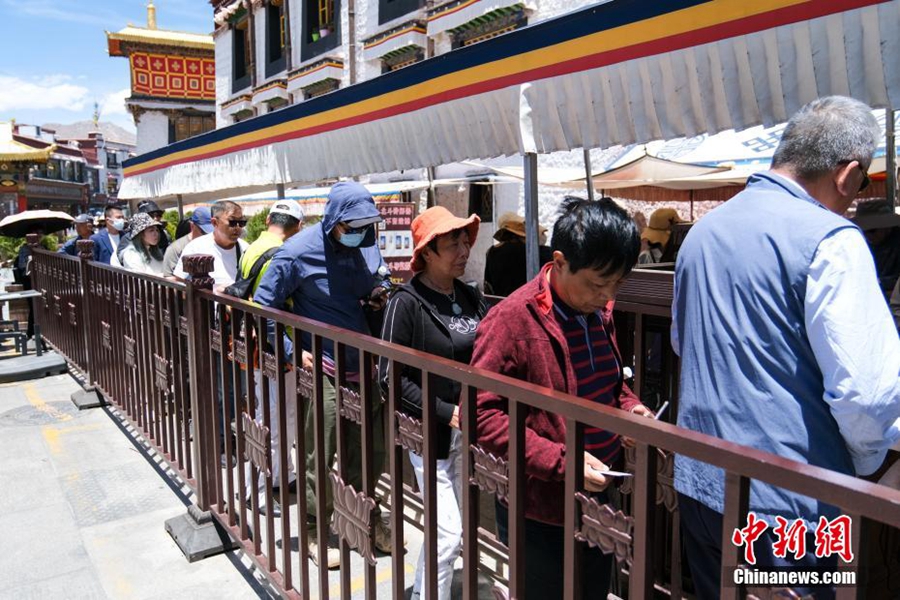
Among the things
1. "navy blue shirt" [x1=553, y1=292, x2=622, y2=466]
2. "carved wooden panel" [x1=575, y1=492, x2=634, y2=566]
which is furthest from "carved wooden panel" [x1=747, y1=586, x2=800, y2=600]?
"navy blue shirt" [x1=553, y1=292, x2=622, y2=466]

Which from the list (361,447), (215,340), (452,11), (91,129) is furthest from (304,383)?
(91,129)

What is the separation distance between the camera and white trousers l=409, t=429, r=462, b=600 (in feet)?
8.30

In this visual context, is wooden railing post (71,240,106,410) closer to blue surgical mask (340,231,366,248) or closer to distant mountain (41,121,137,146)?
blue surgical mask (340,231,366,248)

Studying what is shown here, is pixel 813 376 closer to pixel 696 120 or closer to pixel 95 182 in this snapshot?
pixel 696 120

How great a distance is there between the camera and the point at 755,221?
166cm

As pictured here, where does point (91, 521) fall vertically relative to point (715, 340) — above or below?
below

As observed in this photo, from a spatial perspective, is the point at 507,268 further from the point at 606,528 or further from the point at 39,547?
the point at 606,528

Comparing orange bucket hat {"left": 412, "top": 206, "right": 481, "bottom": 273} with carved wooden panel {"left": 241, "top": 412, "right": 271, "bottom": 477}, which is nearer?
orange bucket hat {"left": 412, "top": 206, "right": 481, "bottom": 273}

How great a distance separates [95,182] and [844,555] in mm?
77434

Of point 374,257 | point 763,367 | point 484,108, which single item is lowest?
point 763,367

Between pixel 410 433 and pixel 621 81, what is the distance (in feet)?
6.92

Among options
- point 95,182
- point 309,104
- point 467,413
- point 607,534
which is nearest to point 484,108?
point 309,104

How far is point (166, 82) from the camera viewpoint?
97.7 feet

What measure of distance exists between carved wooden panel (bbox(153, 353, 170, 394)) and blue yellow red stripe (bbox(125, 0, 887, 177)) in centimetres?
213
